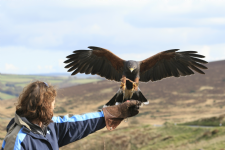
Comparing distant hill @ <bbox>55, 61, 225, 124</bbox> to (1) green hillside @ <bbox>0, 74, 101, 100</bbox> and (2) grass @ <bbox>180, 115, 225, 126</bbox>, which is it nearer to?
(1) green hillside @ <bbox>0, 74, 101, 100</bbox>

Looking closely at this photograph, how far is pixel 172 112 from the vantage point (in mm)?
46875

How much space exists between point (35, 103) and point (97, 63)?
4.26 metres

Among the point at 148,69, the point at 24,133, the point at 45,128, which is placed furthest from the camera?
the point at 148,69

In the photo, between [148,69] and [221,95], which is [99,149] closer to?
[148,69]

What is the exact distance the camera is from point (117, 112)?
277 centimetres

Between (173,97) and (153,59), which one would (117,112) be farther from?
(173,97)

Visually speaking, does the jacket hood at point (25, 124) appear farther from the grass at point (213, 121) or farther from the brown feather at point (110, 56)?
the grass at point (213, 121)

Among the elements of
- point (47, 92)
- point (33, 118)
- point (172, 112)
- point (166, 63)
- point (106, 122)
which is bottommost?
point (172, 112)

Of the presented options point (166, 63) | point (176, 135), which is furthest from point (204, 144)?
point (166, 63)

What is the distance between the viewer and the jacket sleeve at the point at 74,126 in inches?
98.8

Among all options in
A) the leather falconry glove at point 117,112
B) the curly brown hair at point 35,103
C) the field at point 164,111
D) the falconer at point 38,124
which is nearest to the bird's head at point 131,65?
the leather falconry glove at point 117,112

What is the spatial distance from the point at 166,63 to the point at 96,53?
5.84 feet

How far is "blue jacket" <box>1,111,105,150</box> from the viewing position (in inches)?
76.2

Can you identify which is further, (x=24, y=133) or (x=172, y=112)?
(x=172, y=112)
